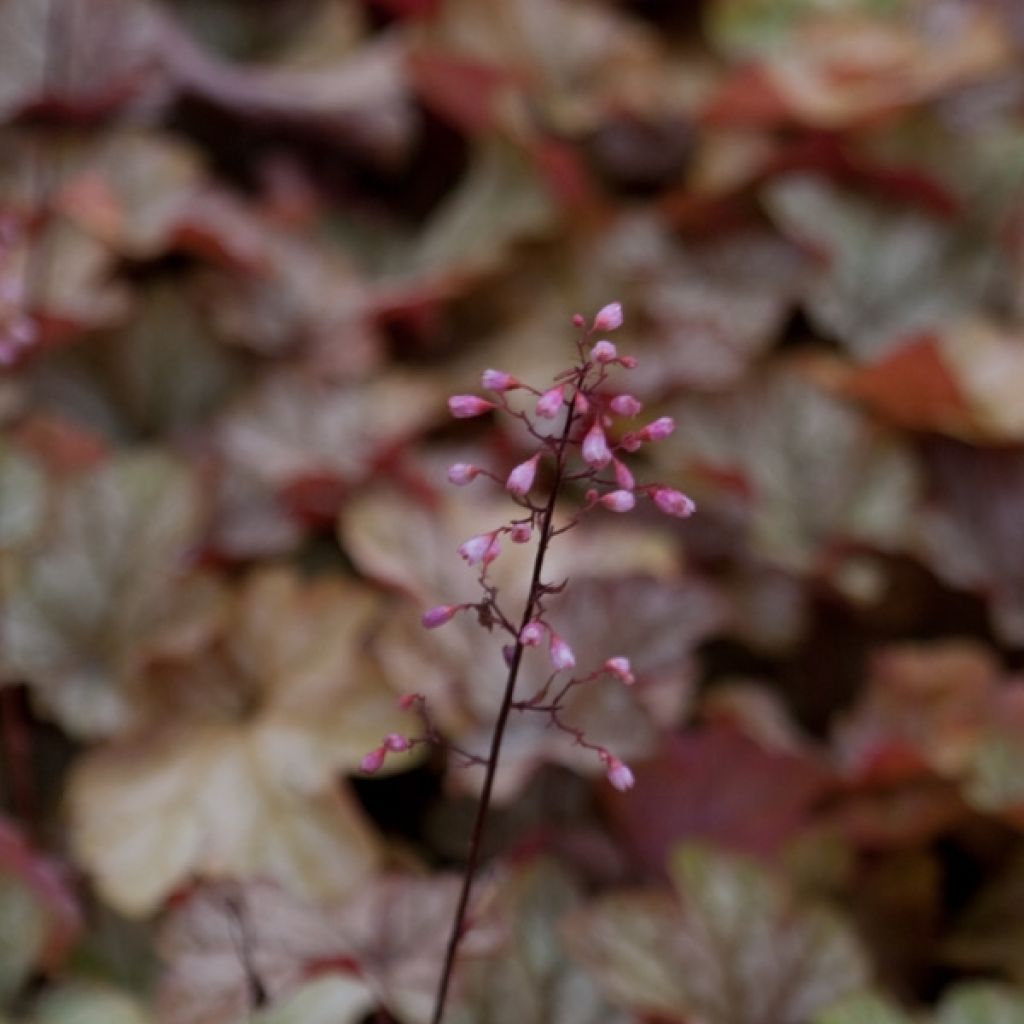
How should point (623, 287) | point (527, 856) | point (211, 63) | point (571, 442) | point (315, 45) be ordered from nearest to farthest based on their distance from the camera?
point (571, 442), point (527, 856), point (623, 287), point (211, 63), point (315, 45)

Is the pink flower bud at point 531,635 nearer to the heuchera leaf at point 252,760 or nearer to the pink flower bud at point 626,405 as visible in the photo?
the pink flower bud at point 626,405

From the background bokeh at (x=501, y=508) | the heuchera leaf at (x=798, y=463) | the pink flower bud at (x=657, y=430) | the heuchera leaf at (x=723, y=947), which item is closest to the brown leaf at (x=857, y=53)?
the background bokeh at (x=501, y=508)

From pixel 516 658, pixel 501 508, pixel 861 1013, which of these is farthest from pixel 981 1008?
pixel 501 508

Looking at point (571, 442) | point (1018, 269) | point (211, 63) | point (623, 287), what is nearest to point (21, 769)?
point (571, 442)

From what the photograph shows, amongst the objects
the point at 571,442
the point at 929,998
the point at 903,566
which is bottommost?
the point at 929,998

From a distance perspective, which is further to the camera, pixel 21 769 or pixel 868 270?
pixel 868 270

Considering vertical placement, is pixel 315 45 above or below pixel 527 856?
above

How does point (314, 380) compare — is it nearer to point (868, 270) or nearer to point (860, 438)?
point (860, 438)

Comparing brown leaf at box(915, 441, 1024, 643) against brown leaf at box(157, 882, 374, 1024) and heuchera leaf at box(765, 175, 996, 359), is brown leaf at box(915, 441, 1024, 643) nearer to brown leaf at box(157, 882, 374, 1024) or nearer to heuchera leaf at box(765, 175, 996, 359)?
heuchera leaf at box(765, 175, 996, 359)
